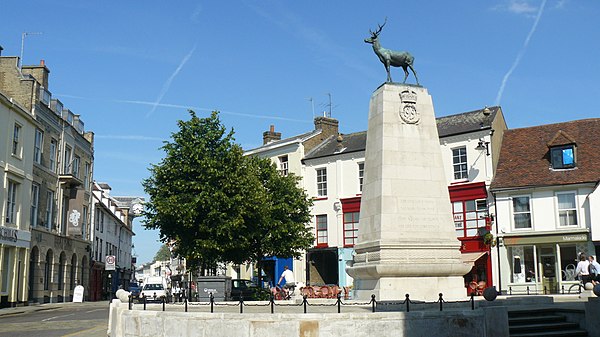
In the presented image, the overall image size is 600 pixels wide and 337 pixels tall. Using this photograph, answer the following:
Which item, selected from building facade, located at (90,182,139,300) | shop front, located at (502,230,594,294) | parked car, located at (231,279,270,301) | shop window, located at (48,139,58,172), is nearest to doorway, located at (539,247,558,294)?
shop front, located at (502,230,594,294)

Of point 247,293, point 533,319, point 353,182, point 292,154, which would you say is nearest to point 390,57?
point 533,319

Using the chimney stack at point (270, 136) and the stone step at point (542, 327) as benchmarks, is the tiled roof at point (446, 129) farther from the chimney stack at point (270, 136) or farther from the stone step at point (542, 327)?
the stone step at point (542, 327)

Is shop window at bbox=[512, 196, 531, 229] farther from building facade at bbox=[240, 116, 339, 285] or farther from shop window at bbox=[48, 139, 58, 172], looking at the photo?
shop window at bbox=[48, 139, 58, 172]

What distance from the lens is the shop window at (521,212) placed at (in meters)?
34.2

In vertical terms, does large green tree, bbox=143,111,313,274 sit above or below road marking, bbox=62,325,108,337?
above

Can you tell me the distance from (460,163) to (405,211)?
1985 centimetres

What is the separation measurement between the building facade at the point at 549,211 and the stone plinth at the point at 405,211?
15.9 m

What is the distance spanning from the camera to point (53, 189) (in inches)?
1607

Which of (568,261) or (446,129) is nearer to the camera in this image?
(568,261)

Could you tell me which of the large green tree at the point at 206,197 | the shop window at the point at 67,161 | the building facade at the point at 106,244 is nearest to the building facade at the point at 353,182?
the large green tree at the point at 206,197

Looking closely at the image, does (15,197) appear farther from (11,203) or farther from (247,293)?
(247,293)

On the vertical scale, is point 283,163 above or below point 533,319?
above

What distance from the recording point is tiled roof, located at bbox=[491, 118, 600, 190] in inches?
1319

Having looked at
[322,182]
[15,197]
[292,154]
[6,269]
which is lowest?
[6,269]
